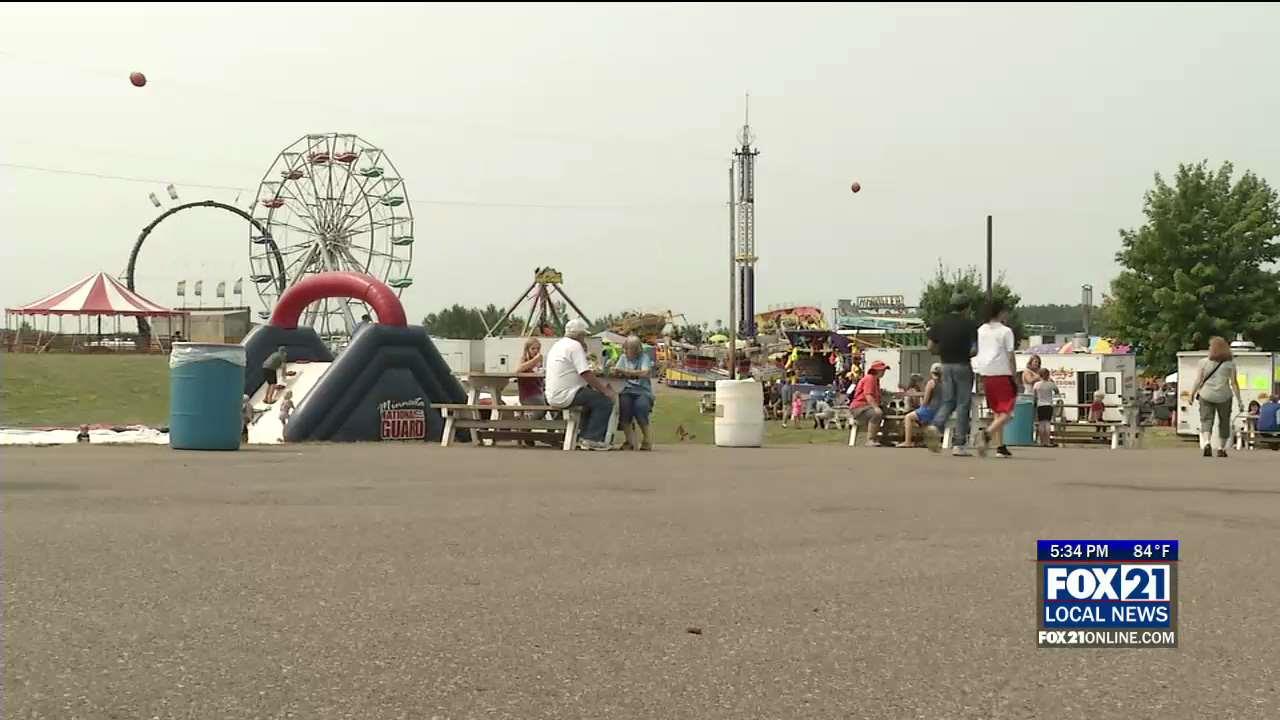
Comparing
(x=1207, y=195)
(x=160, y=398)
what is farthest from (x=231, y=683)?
(x=1207, y=195)

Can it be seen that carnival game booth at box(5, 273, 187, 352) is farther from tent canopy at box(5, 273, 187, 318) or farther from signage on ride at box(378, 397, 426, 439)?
signage on ride at box(378, 397, 426, 439)

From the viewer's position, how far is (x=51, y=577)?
605 centimetres

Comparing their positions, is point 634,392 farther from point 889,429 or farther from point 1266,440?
point 1266,440

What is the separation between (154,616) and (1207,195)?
47.6 m

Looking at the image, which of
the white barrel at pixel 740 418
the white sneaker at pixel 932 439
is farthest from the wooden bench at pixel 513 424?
the white sneaker at pixel 932 439

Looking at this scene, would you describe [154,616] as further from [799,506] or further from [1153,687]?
[799,506]

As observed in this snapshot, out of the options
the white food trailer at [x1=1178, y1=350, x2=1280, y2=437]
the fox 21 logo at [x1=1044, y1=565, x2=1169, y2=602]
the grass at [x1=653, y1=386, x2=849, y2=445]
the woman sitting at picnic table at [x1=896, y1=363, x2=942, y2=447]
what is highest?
the white food trailer at [x1=1178, y1=350, x2=1280, y2=437]

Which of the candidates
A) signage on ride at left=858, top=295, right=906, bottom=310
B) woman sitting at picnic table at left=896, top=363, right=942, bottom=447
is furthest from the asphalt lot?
signage on ride at left=858, top=295, right=906, bottom=310

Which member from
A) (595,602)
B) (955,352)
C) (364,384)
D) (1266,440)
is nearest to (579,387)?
(955,352)

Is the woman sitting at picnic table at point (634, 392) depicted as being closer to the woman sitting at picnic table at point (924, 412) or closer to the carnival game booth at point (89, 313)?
the woman sitting at picnic table at point (924, 412)

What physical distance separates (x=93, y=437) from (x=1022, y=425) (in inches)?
545

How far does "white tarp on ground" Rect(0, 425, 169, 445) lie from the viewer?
18.6 metres

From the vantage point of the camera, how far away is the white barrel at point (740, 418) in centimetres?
2009

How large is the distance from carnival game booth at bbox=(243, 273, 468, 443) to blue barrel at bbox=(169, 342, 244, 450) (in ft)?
11.9
